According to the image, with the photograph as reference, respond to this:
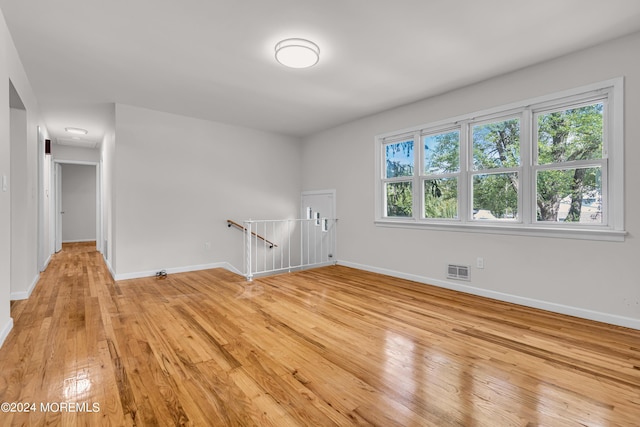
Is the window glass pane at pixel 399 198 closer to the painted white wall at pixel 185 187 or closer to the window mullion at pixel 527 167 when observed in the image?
Result: the window mullion at pixel 527 167

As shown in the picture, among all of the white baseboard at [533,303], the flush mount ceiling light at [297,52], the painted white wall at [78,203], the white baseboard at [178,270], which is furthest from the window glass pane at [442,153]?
the painted white wall at [78,203]

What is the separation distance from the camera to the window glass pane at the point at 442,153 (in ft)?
13.2

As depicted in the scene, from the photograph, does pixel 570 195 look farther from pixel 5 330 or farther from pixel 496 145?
pixel 5 330

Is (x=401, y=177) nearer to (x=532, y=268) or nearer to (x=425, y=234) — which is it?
(x=425, y=234)

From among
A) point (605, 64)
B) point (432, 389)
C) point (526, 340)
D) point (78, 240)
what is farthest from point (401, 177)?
point (78, 240)

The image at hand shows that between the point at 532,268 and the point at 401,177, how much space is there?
6.95 ft

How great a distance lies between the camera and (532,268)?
10.6ft

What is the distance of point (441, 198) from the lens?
13.8ft

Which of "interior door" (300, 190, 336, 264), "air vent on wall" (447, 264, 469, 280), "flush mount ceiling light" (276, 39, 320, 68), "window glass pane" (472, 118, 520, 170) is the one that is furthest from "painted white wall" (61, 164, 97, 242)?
"window glass pane" (472, 118, 520, 170)

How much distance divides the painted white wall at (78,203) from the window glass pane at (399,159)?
30.1 feet

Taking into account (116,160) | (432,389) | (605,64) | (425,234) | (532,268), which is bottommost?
(432,389)

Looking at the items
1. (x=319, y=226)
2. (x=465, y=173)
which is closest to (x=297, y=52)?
(x=465, y=173)

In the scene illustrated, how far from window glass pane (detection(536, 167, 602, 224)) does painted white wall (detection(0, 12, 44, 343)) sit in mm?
4962

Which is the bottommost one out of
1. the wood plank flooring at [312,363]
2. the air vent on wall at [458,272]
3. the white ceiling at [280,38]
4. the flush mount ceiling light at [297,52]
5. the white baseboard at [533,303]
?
the wood plank flooring at [312,363]
